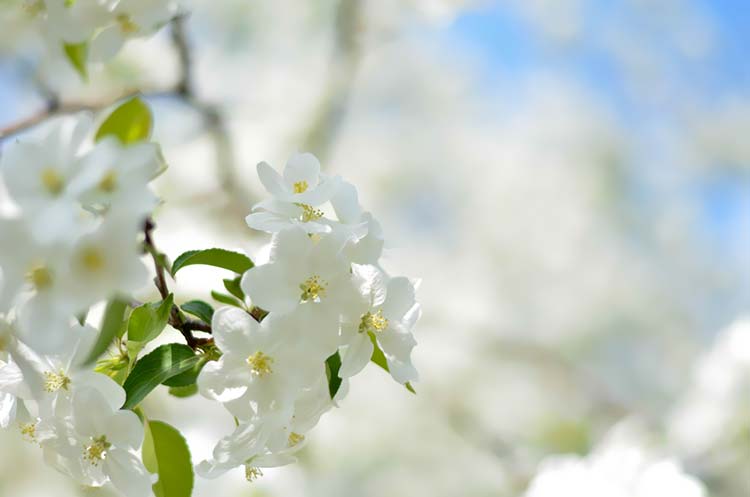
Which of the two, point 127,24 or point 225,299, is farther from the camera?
point 127,24

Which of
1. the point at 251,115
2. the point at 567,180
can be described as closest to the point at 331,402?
the point at 251,115

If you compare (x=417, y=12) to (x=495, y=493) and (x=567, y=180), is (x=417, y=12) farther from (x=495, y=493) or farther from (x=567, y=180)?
(x=567, y=180)

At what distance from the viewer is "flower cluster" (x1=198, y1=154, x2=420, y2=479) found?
574 mm

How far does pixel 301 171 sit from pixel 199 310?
133mm

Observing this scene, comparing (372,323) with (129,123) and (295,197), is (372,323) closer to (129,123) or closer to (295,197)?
(295,197)

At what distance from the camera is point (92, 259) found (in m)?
0.43

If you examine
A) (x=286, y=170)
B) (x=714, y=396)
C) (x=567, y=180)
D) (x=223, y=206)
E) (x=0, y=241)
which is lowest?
(x=0, y=241)

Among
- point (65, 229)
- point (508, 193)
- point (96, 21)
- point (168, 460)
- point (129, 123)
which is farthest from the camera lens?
point (508, 193)

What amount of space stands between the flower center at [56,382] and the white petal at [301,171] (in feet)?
0.71

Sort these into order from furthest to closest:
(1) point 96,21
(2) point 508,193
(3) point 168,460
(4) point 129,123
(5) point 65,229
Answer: (2) point 508,193
(1) point 96,21
(3) point 168,460
(4) point 129,123
(5) point 65,229

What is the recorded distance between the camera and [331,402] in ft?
2.03

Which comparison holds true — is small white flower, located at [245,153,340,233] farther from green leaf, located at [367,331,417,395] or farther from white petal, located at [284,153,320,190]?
green leaf, located at [367,331,417,395]

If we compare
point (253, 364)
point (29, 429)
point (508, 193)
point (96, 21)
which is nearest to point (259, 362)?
A: point (253, 364)

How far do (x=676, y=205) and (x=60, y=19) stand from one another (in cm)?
467
